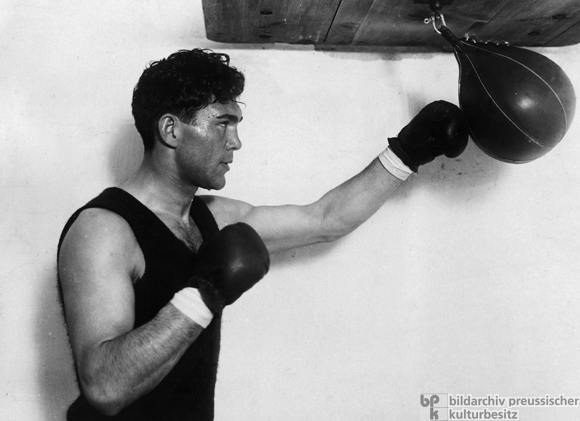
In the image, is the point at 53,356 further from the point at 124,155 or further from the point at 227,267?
the point at 227,267

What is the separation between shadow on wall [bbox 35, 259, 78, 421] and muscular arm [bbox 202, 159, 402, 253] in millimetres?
617

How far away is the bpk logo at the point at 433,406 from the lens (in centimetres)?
209

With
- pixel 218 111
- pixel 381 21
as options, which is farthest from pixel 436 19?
pixel 218 111

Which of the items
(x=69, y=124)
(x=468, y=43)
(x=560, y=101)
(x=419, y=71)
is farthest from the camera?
(x=419, y=71)

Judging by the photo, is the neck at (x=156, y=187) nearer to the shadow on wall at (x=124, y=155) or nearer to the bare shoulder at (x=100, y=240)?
Result: the bare shoulder at (x=100, y=240)

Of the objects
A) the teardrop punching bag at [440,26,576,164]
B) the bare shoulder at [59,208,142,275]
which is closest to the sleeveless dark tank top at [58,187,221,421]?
the bare shoulder at [59,208,142,275]

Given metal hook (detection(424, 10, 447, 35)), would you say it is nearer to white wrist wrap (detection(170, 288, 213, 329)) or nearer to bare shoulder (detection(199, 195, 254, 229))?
bare shoulder (detection(199, 195, 254, 229))

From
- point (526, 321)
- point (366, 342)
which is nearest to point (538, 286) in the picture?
point (526, 321)

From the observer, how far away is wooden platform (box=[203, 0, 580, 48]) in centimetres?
184

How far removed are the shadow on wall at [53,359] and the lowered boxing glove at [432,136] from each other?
3.96ft

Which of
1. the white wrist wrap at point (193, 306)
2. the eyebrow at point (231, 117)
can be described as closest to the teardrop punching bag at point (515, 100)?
the eyebrow at point (231, 117)

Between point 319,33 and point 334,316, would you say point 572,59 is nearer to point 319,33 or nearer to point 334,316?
point 319,33

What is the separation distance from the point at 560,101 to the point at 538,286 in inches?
29.4

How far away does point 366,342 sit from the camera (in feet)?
6.86
